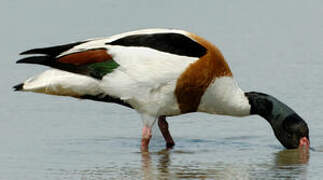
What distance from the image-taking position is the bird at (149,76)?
36.0 feet

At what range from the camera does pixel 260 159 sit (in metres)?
10.8

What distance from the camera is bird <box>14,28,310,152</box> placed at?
432 inches

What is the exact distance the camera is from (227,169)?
10117 millimetres

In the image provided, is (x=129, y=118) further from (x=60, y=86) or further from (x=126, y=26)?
(x=126, y=26)

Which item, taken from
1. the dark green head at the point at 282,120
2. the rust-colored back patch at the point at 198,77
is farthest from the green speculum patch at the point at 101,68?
the dark green head at the point at 282,120

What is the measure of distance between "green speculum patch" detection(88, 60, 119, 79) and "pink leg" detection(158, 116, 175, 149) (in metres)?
1.14

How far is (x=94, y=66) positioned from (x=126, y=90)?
17.4 inches

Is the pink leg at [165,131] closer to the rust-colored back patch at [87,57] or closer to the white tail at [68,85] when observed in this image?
the white tail at [68,85]

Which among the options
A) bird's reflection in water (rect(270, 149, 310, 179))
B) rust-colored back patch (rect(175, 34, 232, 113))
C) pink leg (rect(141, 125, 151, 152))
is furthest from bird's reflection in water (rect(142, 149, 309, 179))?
rust-colored back patch (rect(175, 34, 232, 113))

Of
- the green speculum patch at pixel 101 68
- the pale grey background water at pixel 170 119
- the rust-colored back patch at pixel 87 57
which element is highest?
the rust-colored back patch at pixel 87 57

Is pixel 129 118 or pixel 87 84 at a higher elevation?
pixel 87 84

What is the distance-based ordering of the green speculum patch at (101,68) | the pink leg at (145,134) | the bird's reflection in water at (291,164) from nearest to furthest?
the bird's reflection in water at (291,164), the green speculum patch at (101,68), the pink leg at (145,134)

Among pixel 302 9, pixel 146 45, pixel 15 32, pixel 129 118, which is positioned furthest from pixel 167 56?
pixel 302 9

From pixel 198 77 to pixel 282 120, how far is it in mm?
1226
